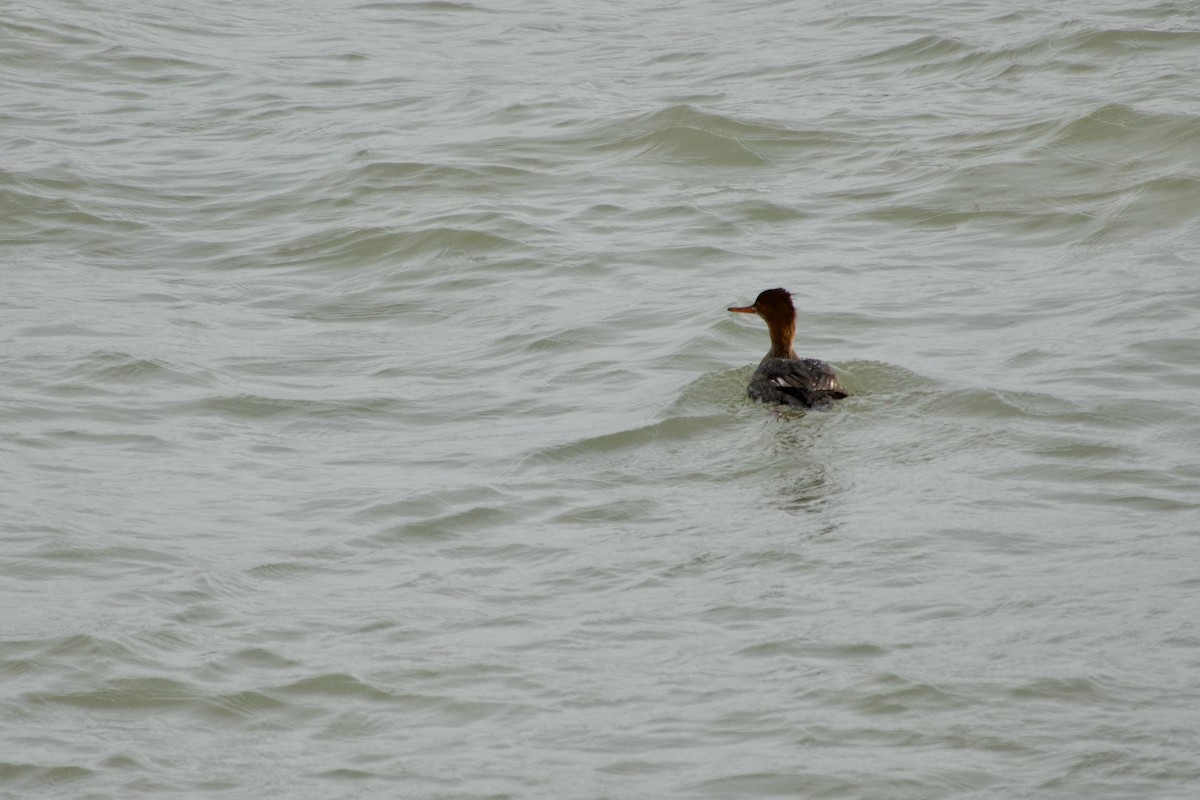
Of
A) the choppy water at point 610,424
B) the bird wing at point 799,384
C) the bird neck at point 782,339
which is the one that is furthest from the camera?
the bird neck at point 782,339

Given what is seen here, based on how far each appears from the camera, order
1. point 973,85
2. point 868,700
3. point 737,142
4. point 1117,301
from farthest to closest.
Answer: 1. point 973,85
2. point 737,142
3. point 1117,301
4. point 868,700

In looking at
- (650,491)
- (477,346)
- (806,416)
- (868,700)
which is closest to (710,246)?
(477,346)

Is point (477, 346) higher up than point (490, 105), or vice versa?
point (490, 105)

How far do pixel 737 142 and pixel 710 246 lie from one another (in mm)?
2447

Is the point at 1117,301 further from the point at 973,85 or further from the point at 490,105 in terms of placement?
the point at 490,105

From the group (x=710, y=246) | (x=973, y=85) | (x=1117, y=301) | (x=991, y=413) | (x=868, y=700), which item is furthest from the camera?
(x=973, y=85)

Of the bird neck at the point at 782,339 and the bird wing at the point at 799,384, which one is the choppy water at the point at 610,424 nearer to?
the bird wing at the point at 799,384

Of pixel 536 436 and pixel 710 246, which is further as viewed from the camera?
pixel 710 246

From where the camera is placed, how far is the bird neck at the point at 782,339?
8.79 meters

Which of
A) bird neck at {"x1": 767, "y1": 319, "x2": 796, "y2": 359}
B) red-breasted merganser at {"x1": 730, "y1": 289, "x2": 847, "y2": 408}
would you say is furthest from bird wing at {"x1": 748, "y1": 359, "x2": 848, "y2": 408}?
bird neck at {"x1": 767, "y1": 319, "x2": 796, "y2": 359}

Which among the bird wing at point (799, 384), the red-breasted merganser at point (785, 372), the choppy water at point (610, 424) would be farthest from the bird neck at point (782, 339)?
the choppy water at point (610, 424)

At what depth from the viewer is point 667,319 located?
10180 millimetres

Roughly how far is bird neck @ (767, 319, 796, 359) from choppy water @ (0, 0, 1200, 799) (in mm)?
329

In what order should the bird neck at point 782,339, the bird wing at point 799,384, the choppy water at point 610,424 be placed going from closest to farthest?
the choppy water at point 610,424
the bird wing at point 799,384
the bird neck at point 782,339
